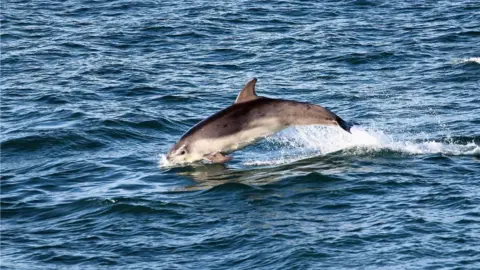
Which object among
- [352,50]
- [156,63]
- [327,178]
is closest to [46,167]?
[327,178]

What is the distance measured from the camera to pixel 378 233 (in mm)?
17516

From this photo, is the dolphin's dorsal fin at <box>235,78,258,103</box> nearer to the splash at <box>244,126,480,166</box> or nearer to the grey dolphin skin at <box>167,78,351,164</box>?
the grey dolphin skin at <box>167,78,351,164</box>

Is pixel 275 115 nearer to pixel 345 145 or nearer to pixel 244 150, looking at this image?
pixel 345 145

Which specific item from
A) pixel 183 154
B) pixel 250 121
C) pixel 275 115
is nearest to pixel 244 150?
pixel 183 154

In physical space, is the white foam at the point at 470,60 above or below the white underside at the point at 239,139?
below

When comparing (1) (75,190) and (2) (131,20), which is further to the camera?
(2) (131,20)

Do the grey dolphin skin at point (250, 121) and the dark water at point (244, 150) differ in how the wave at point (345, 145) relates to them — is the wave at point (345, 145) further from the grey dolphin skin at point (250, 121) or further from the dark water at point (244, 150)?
the grey dolphin skin at point (250, 121)

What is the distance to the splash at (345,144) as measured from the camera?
22.9m

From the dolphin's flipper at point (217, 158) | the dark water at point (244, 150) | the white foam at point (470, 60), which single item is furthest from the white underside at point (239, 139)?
the white foam at point (470, 60)

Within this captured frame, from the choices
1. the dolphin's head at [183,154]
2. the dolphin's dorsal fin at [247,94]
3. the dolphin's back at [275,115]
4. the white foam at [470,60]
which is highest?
the dolphin's dorsal fin at [247,94]

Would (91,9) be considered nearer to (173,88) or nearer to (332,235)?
(173,88)

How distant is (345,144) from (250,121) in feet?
8.68

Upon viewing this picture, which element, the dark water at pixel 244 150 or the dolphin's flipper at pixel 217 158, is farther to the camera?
the dolphin's flipper at pixel 217 158

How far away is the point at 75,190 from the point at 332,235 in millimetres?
5843
